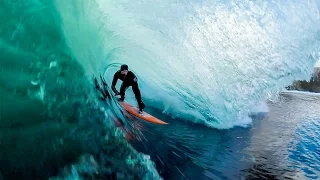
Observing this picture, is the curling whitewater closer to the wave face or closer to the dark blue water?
the dark blue water

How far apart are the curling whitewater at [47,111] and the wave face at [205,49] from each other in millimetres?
1567

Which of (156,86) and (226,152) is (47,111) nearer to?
(226,152)

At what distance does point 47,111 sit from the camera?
121 inches

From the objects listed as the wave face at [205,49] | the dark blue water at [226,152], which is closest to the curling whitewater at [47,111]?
the dark blue water at [226,152]

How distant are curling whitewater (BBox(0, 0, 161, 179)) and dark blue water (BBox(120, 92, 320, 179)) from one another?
60cm

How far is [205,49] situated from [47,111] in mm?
4850

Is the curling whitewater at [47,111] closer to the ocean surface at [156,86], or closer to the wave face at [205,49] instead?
the ocean surface at [156,86]

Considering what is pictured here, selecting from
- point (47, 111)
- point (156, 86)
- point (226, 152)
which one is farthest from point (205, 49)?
point (47, 111)

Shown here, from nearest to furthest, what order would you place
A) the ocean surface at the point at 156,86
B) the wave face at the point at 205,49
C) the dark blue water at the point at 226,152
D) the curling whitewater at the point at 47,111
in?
the curling whitewater at the point at 47,111
the ocean surface at the point at 156,86
the dark blue water at the point at 226,152
the wave face at the point at 205,49

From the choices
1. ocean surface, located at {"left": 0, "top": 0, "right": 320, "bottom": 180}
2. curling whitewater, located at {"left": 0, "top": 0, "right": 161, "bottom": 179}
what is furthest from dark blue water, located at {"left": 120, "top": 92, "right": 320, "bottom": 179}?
curling whitewater, located at {"left": 0, "top": 0, "right": 161, "bottom": 179}

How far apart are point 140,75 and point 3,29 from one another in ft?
15.3

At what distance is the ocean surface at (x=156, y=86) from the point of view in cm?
296

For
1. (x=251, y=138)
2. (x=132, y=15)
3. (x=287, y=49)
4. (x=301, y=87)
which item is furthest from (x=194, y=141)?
(x=301, y=87)

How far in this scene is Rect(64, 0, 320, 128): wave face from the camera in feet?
20.1
